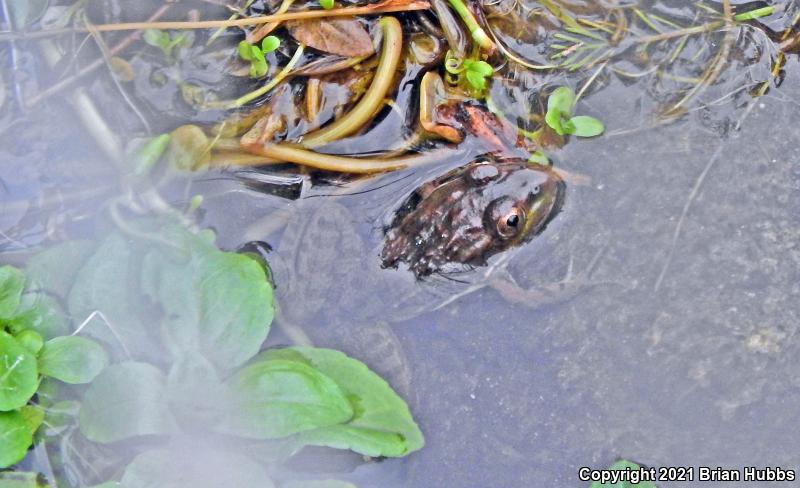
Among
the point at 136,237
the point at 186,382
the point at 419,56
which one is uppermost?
the point at 419,56

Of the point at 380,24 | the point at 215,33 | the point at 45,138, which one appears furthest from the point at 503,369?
the point at 45,138

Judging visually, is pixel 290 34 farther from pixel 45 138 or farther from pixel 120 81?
pixel 45 138

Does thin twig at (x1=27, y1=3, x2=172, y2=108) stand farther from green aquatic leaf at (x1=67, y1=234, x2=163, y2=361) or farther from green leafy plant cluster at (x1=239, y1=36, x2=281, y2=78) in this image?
green aquatic leaf at (x1=67, y1=234, x2=163, y2=361)

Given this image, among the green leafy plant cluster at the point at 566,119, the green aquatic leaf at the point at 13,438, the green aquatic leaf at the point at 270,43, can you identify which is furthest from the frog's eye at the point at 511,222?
the green aquatic leaf at the point at 13,438

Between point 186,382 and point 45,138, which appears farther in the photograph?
point 45,138

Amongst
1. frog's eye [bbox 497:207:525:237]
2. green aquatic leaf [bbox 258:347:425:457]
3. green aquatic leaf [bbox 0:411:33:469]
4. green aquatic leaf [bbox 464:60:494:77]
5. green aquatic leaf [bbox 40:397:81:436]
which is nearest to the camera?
green aquatic leaf [bbox 0:411:33:469]

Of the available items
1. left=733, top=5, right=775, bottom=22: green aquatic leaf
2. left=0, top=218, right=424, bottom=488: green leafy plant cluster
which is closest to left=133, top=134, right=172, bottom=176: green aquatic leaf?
left=0, top=218, right=424, bottom=488: green leafy plant cluster

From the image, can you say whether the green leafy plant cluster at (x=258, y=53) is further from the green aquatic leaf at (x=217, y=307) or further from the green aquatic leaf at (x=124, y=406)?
the green aquatic leaf at (x=124, y=406)
